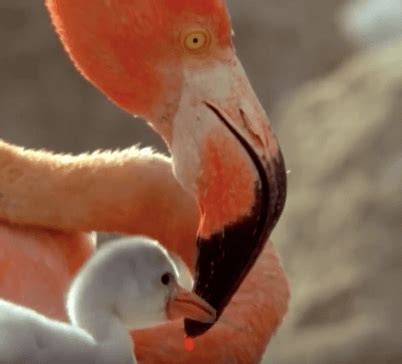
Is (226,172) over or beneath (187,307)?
over

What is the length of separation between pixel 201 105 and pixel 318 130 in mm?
3121

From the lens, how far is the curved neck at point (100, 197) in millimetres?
2592

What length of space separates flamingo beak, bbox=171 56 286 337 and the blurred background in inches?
80.5

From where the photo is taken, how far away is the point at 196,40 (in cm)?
230

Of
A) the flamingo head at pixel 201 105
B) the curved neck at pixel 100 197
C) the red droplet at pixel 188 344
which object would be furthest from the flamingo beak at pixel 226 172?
the curved neck at pixel 100 197

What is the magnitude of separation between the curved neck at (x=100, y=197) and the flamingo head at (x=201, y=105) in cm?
26

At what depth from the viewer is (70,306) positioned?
2283 millimetres

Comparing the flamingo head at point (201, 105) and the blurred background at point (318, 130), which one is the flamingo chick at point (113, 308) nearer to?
the flamingo head at point (201, 105)

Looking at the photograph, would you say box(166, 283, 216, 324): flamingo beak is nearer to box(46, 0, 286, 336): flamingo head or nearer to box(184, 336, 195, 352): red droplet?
box(46, 0, 286, 336): flamingo head

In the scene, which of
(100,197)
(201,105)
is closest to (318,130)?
Answer: (100,197)

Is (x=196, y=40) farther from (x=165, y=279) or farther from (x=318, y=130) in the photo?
(x=318, y=130)

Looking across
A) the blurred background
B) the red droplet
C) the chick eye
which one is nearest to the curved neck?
the red droplet

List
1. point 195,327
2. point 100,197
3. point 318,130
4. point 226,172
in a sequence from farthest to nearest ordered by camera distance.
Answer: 1. point 318,130
2. point 100,197
3. point 195,327
4. point 226,172

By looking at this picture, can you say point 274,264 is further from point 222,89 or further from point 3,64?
point 3,64
